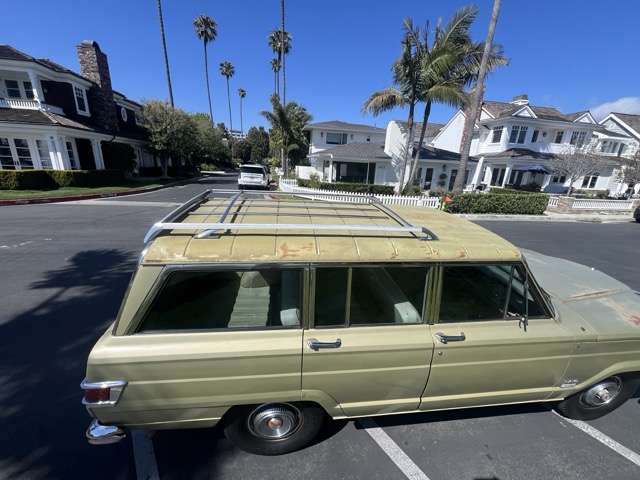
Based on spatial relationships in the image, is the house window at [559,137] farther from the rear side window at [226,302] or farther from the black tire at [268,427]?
the black tire at [268,427]

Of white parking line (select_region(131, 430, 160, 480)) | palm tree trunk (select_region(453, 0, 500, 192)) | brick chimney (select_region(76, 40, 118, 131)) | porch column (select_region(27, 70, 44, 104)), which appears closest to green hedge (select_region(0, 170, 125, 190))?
porch column (select_region(27, 70, 44, 104))

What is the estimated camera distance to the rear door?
1783 millimetres

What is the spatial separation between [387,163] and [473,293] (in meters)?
22.2

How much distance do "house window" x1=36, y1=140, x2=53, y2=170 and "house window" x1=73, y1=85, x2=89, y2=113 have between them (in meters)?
4.70

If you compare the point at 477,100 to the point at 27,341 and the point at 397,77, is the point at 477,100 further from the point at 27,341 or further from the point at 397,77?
the point at 27,341

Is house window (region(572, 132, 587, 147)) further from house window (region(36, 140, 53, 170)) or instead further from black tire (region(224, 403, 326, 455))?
house window (region(36, 140, 53, 170))

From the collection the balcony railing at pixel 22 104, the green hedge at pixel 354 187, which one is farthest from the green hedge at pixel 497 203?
the balcony railing at pixel 22 104

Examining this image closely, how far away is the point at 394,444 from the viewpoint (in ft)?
7.91

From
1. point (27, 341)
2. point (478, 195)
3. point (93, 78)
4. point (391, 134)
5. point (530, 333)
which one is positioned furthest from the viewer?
point (391, 134)

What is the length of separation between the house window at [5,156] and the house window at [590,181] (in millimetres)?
48314

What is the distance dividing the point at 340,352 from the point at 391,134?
79.4ft

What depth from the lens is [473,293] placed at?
251cm

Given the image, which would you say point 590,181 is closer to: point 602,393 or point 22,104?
point 602,393

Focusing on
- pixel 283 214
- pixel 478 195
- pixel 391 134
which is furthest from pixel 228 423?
pixel 391 134
